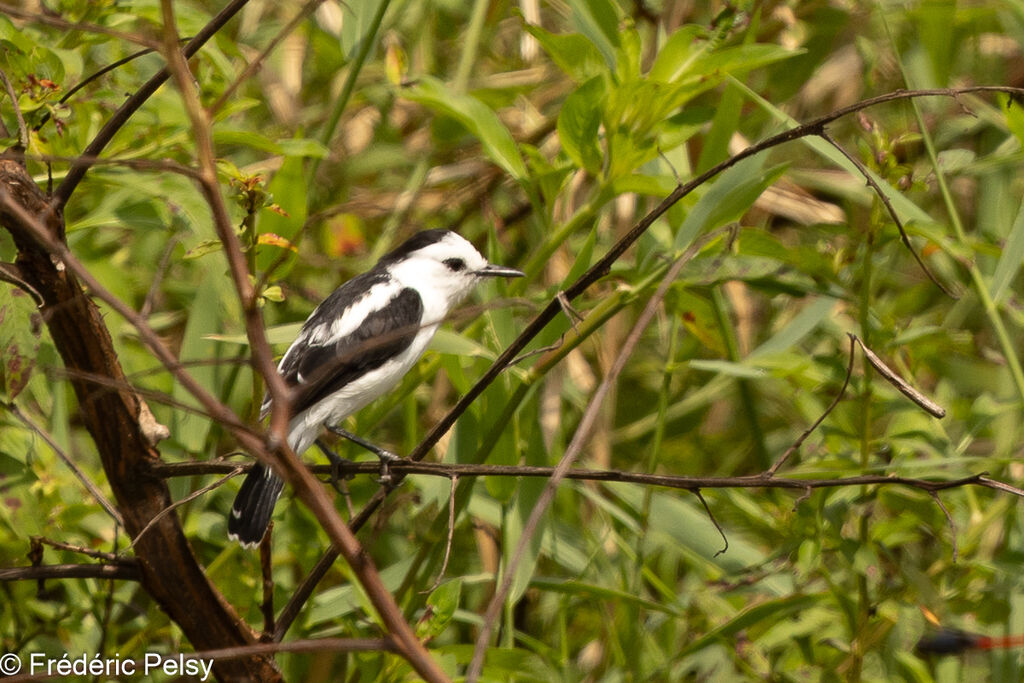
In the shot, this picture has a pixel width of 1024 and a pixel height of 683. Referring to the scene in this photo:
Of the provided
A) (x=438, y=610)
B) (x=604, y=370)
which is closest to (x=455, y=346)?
(x=438, y=610)

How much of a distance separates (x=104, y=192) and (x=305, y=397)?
0.99 meters

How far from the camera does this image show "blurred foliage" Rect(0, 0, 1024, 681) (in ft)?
8.00

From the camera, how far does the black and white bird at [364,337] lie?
2514 mm

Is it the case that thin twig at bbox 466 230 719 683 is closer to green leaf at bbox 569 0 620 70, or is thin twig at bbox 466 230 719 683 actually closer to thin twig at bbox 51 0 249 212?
thin twig at bbox 51 0 249 212

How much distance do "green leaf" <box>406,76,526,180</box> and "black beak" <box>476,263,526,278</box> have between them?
267 mm

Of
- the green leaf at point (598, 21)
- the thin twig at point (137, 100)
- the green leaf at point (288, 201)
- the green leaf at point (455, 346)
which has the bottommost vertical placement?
the green leaf at point (455, 346)

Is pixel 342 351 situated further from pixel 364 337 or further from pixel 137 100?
pixel 137 100

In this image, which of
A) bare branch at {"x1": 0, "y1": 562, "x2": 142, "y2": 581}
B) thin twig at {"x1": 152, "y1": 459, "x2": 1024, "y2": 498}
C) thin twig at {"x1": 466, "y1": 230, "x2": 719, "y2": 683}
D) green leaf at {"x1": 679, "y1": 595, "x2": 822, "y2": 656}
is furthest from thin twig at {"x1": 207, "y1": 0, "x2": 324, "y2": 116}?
green leaf at {"x1": 679, "y1": 595, "x2": 822, "y2": 656}

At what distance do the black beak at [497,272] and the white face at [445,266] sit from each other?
0.20 ft

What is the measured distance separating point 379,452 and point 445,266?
821 millimetres

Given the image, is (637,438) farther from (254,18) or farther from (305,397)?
(254,18)

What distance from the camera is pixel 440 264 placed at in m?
3.24

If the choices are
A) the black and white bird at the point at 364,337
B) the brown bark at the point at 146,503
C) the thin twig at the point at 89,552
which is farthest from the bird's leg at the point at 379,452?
the thin twig at the point at 89,552

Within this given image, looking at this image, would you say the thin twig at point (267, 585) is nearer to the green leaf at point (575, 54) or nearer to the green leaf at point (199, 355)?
the green leaf at point (199, 355)
